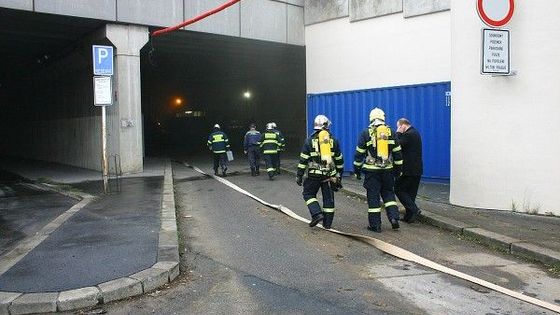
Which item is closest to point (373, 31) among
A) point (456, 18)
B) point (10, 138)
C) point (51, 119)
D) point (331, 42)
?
point (331, 42)

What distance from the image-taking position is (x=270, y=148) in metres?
15.1

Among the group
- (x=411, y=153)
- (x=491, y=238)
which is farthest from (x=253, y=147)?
(x=491, y=238)

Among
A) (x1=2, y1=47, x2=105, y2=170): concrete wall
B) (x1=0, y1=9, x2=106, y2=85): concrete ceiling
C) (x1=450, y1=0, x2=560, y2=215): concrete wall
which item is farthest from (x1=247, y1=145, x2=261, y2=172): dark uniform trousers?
(x1=450, y1=0, x2=560, y2=215): concrete wall

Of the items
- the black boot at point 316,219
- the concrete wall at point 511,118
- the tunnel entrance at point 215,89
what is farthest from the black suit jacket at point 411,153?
the tunnel entrance at point 215,89

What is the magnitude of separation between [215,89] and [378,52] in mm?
22906

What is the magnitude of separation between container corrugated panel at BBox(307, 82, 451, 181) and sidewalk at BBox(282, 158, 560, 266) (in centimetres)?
267

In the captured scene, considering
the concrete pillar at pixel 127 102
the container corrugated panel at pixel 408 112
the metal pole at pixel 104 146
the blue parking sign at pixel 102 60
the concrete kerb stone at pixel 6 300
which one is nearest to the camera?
the concrete kerb stone at pixel 6 300

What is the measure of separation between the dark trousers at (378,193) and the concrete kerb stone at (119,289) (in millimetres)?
3944

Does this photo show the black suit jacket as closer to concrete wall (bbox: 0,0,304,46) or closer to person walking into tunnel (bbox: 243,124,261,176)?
person walking into tunnel (bbox: 243,124,261,176)

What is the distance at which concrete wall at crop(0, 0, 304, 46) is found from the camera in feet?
45.9

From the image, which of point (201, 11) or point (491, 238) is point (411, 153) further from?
point (201, 11)

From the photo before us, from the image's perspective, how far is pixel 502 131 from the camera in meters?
9.48

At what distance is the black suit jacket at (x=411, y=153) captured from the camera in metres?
8.73

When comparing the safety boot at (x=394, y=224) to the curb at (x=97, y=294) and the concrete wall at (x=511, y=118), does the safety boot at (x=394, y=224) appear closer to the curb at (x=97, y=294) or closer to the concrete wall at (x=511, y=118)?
the concrete wall at (x=511, y=118)
